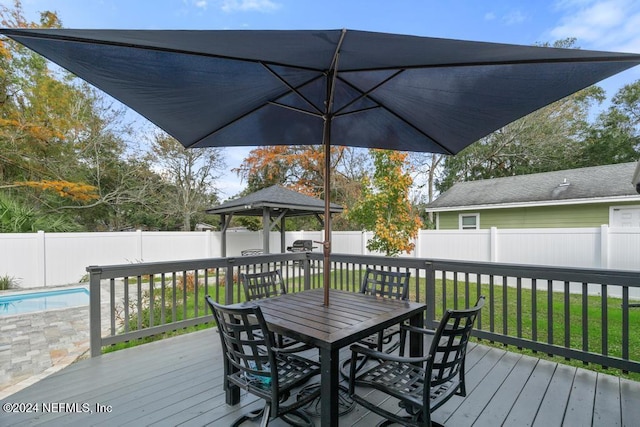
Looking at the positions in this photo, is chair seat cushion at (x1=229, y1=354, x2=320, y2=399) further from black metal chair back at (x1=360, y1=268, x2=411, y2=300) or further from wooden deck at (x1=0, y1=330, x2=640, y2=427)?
black metal chair back at (x1=360, y1=268, x2=411, y2=300)

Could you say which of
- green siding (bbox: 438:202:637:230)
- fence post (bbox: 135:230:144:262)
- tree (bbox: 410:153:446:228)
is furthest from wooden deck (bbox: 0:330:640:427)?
tree (bbox: 410:153:446:228)

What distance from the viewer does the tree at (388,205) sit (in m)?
6.84

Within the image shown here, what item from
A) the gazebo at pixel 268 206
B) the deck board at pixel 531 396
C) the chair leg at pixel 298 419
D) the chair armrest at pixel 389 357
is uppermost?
the gazebo at pixel 268 206

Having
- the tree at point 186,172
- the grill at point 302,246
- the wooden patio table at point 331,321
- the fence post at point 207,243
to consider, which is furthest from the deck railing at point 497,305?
the tree at point 186,172

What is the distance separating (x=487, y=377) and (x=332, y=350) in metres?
1.94

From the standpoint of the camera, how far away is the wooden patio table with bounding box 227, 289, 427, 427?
5.85 ft

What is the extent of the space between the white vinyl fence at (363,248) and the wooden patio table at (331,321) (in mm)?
6777

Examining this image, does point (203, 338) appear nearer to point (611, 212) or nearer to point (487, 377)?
point (487, 377)

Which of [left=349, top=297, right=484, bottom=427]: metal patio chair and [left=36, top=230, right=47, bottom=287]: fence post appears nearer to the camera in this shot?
[left=349, top=297, right=484, bottom=427]: metal patio chair

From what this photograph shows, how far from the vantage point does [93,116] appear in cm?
1207

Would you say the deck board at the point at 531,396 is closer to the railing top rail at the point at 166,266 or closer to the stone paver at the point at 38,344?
the railing top rail at the point at 166,266

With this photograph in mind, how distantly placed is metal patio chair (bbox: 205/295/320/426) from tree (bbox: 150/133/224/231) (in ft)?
48.5

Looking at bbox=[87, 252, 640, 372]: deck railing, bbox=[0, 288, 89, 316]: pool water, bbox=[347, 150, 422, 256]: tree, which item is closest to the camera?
bbox=[87, 252, 640, 372]: deck railing

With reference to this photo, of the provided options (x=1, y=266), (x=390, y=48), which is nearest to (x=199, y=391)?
(x=390, y=48)
